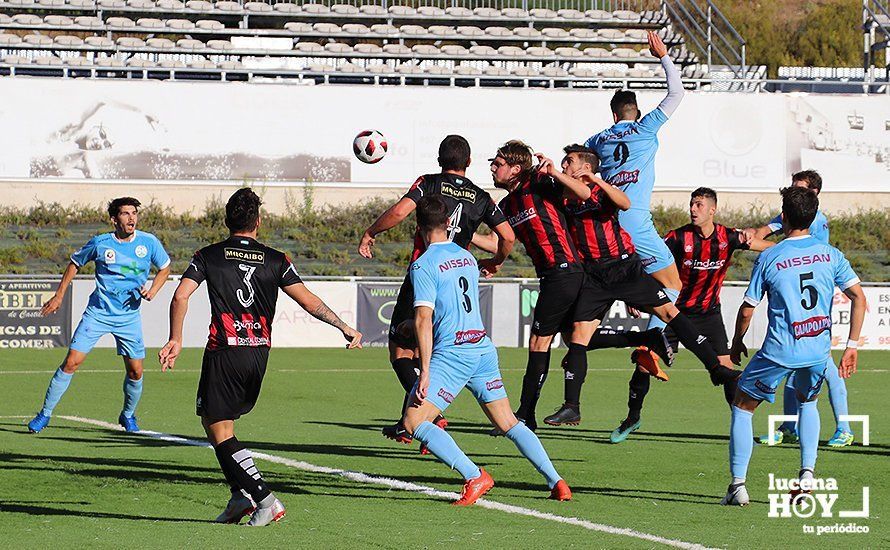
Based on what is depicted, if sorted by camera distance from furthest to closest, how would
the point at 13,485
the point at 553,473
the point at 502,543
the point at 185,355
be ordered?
the point at 185,355 < the point at 13,485 < the point at 553,473 < the point at 502,543

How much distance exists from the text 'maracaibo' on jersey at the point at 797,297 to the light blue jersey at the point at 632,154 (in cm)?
294

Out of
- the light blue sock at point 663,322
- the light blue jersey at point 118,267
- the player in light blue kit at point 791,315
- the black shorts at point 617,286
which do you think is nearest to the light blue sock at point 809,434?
the player in light blue kit at point 791,315

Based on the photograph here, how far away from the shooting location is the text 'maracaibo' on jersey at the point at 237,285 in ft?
25.6

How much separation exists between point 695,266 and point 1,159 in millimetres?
30654

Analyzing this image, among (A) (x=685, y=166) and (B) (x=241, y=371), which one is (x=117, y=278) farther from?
(A) (x=685, y=166)

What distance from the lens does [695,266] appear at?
12.0 m

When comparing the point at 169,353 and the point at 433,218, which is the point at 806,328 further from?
the point at 169,353

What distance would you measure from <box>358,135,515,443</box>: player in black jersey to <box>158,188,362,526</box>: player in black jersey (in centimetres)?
200

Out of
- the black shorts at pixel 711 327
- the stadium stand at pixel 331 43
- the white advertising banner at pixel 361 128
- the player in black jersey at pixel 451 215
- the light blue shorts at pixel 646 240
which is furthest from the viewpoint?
the stadium stand at pixel 331 43

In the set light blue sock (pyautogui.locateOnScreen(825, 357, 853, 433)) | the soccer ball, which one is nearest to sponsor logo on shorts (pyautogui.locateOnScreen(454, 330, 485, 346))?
light blue sock (pyautogui.locateOnScreen(825, 357, 853, 433))

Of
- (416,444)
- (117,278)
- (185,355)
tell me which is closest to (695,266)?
(416,444)

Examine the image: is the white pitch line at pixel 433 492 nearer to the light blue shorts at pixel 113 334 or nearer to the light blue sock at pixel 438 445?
the light blue sock at pixel 438 445

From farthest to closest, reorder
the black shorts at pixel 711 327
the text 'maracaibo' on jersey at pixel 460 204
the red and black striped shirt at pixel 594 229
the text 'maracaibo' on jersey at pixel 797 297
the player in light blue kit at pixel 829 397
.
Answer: the black shorts at pixel 711 327
the player in light blue kit at pixel 829 397
the red and black striped shirt at pixel 594 229
the text 'maracaibo' on jersey at pixel 460 204
the text 'maracaibo' on jersey at pixel 797 297

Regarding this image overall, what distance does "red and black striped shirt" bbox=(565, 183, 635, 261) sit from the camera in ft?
35.1
